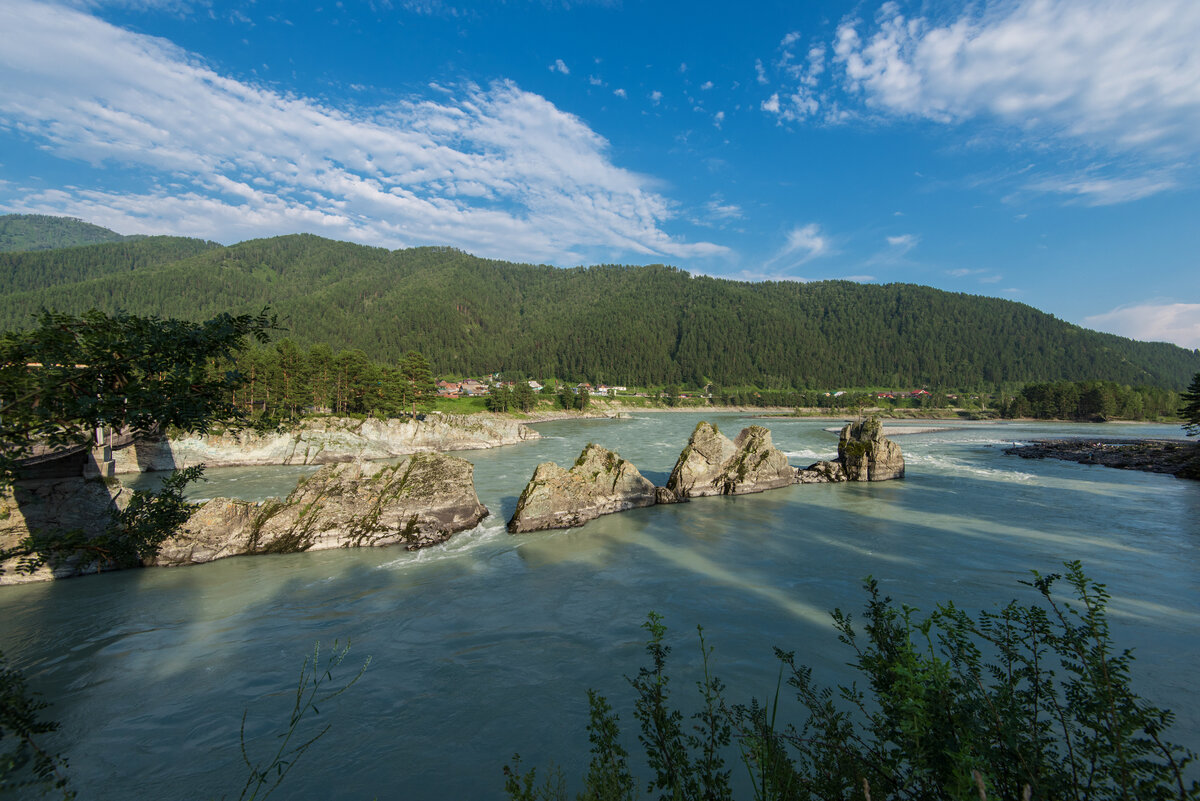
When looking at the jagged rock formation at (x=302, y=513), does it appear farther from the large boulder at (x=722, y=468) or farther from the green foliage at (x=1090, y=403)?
the green foliage at (x=1090, y=403)

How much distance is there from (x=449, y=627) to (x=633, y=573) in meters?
5.74

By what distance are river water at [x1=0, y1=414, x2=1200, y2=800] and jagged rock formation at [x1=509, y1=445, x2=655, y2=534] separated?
1053 millimetres

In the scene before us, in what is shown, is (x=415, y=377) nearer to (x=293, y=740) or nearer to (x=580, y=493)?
(x=580, y=493)

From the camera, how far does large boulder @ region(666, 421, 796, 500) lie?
2561 cm

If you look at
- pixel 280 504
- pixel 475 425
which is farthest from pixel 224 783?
pixel 475 425

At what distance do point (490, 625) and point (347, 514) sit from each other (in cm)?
919

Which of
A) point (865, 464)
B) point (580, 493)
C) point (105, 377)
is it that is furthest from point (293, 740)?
point (865, 464)

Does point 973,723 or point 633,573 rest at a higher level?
point 973,723

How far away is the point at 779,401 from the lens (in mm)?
156125

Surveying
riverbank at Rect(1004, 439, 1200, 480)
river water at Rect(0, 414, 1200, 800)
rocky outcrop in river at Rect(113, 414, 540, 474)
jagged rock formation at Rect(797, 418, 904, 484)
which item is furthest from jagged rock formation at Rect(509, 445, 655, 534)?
riverbank at Rect(1004, 439, 1200, 480)

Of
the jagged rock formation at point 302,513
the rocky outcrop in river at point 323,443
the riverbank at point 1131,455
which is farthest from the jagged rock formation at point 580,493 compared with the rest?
the riverbank at point 1131,455

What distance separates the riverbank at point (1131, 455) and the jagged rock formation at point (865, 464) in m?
19.8

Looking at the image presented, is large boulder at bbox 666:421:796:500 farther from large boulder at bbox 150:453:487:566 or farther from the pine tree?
the pine tree

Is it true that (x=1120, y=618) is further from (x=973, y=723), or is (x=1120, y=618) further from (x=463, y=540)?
(x=463, y=540)
